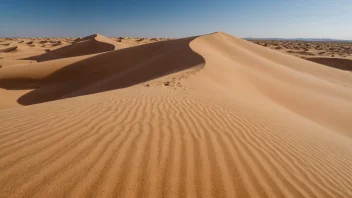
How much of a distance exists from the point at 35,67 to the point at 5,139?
45.2 ft

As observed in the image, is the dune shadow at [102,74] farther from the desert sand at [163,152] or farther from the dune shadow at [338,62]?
the dune shadow at [338,62]

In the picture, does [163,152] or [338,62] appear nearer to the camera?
[163,152]

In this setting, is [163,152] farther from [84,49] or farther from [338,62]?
[84,49]

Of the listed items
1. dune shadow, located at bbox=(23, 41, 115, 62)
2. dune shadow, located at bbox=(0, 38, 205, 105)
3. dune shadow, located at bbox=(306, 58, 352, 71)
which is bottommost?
dune shadow, located at bbox=(306, 58, 352, 71)

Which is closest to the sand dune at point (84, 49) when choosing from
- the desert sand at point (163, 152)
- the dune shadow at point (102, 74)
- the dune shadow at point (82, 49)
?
the dune shadow at point (82, 49)

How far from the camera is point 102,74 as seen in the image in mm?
14891

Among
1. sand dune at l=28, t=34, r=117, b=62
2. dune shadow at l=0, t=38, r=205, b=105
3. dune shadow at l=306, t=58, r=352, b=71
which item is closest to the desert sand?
dune shadow at l=0, t=38, r=205, b=105

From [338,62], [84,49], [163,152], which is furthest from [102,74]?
[338,62]

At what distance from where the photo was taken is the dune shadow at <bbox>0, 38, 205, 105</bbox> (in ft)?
38.0

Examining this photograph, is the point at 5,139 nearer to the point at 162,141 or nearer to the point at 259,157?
the point at 162,141

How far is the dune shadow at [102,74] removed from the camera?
38.0 ft

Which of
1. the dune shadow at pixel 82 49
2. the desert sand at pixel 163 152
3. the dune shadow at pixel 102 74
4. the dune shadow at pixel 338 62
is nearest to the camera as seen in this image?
the desert sand at pixel 163 152

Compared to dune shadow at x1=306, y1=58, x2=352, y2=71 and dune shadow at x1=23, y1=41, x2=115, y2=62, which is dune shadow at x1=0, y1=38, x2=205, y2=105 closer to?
dune shadow at x1=23, y1=41, x2=115, y2=62

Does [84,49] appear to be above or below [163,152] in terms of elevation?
above
